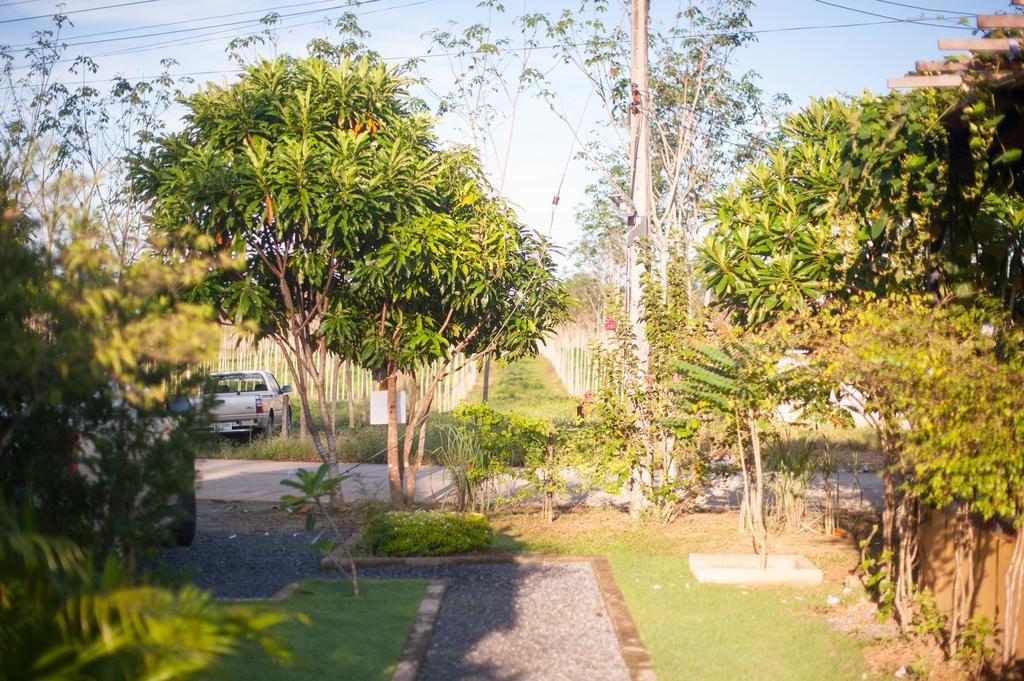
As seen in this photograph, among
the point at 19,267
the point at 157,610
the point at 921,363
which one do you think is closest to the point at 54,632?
the point at 157,610

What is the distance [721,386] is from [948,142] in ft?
9.00

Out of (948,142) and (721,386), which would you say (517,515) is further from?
(948,142)

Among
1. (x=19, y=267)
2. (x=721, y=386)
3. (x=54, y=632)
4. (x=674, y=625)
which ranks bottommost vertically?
(x=674, y=625)

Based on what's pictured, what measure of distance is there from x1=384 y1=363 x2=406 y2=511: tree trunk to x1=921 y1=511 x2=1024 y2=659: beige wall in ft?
19.4

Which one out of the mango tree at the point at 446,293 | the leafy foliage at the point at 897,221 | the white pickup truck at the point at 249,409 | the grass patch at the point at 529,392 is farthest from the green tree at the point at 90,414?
the grass patch at the point at 529,392

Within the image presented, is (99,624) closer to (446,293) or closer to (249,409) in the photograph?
(446,293)

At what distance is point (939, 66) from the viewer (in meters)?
5.66

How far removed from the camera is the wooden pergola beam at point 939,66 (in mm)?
5562

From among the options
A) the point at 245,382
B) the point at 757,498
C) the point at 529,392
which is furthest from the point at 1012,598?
the point at 529,392

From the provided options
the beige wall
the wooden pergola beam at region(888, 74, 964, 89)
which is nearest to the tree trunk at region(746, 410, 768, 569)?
the beige wall

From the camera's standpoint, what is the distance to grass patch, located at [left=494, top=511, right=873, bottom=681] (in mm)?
5836

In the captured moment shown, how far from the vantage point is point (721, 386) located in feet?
26.5

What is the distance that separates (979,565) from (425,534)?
15.2 feet

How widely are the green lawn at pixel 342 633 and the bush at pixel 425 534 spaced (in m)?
0.87
